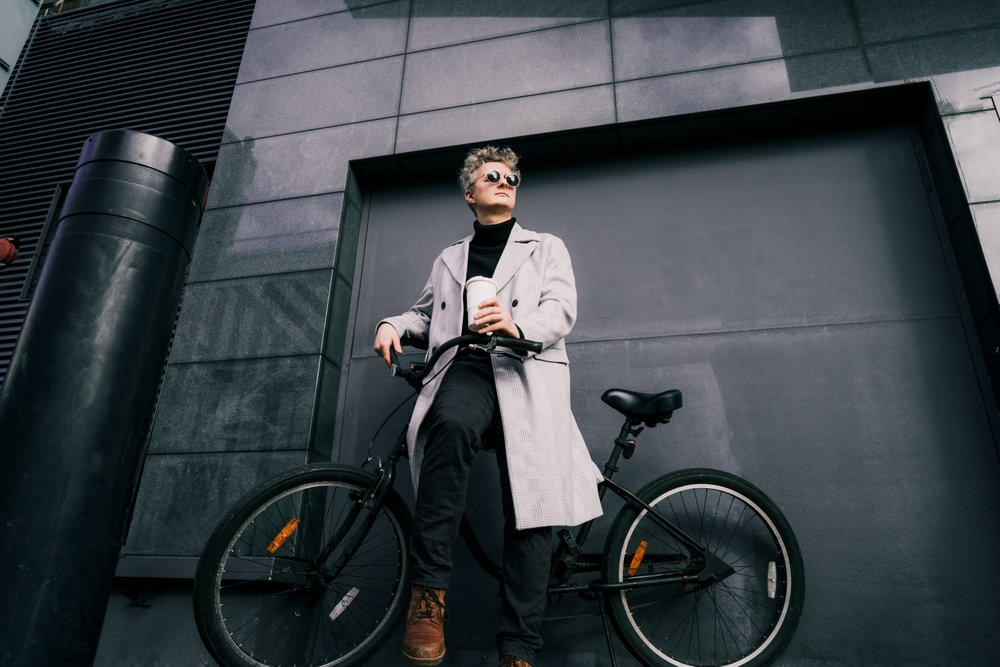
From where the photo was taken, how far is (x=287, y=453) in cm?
395

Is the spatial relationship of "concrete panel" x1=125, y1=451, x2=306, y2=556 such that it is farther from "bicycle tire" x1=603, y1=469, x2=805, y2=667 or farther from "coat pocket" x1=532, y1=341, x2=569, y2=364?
"bicycle tire" x1=603, y1=469, x2=805, y2=667

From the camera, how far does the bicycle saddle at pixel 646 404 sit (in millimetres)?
3037

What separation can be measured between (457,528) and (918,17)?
465cm

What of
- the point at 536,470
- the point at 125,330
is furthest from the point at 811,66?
the point at 125,330

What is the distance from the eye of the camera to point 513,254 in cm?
323

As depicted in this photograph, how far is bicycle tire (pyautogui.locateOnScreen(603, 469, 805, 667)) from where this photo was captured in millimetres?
2896

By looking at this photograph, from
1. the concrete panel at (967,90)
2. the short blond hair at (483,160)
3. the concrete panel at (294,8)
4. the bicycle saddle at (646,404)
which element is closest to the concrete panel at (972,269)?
the concrete panel at (967,90)

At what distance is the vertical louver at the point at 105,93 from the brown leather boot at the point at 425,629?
4.75 metres

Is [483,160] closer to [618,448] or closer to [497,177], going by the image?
[497,177]

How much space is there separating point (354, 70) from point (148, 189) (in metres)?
3.05

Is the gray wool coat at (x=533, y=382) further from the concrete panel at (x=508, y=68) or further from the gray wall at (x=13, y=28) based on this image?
the gray wall at (x=13, y=28)

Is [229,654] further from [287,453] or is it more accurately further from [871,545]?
[871,545]

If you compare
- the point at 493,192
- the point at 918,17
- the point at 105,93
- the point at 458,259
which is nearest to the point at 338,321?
the point at 458,259

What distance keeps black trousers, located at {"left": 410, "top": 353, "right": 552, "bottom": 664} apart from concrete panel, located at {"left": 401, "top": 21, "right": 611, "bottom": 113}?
2982 mm
